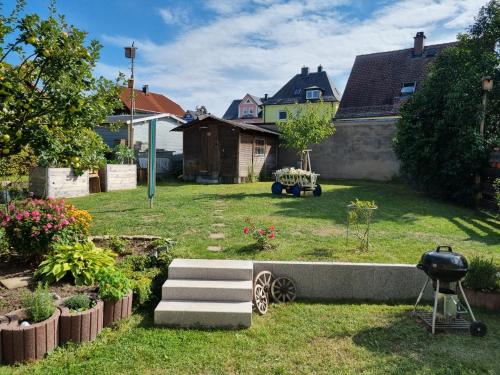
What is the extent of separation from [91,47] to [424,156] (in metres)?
11.5

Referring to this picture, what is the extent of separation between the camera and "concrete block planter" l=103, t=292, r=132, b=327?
156 inches

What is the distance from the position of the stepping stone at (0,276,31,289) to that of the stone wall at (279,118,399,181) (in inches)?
651

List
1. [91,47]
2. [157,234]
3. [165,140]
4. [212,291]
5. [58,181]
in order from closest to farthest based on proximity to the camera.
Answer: [91,47] < [212,291] < [157,234] < [58,181] < [165,140]

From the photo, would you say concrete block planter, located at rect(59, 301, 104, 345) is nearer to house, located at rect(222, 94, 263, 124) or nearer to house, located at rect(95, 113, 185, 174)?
house, located at rect(95, 113, 185, 174)

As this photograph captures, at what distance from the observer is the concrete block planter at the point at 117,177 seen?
13284mm

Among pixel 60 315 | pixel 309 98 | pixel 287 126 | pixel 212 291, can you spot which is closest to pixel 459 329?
pixel 212 291

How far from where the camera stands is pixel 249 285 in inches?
184

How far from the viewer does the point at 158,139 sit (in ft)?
73.7

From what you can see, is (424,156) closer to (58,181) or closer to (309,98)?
(58,181)

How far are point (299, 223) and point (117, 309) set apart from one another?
15.3 ft

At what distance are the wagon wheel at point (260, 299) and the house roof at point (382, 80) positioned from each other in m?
21.9

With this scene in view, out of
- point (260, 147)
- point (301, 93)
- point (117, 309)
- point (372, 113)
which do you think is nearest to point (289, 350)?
point (117, 309)

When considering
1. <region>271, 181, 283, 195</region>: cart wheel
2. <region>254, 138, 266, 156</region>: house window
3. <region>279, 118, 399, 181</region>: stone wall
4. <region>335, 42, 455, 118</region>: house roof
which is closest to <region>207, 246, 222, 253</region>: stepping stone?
<region>271, 181, 283, 195</region>: cart wheel

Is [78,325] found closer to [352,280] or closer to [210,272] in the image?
[210,272]
